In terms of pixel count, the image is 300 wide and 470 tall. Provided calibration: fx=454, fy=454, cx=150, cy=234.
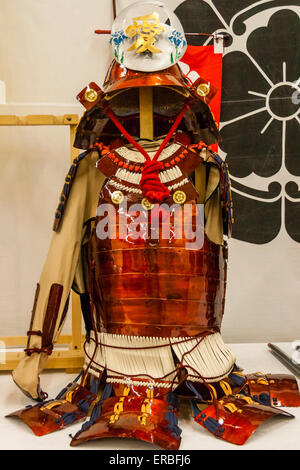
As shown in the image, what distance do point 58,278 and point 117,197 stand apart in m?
0.29

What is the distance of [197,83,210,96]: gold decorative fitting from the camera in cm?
135

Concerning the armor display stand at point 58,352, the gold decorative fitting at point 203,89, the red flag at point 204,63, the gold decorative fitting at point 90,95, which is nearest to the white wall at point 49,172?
the red flag at point 204,63

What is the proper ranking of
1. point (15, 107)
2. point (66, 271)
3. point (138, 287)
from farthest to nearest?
point (15, 107) → point (66, 271) → point (138, 287)

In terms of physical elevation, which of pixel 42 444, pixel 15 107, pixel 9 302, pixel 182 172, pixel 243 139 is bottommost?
pixel 42 444

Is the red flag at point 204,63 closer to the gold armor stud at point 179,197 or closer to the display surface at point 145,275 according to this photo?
the display surface at point 145,275

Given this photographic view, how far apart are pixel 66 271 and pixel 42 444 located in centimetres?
47

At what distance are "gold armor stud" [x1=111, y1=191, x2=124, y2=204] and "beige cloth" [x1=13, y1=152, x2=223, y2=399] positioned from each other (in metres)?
0.10

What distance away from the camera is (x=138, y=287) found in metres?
1.24

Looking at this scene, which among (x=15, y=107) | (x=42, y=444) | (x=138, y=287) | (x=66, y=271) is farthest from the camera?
(x=15, y=107)

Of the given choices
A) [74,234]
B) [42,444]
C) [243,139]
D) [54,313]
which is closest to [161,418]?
[42,444]

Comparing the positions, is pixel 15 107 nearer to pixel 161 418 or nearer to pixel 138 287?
pixel 138 287

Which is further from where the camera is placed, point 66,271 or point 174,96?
point 174,96

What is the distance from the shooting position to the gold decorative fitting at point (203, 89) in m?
1.35

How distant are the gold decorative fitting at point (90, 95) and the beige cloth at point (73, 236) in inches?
6.3
